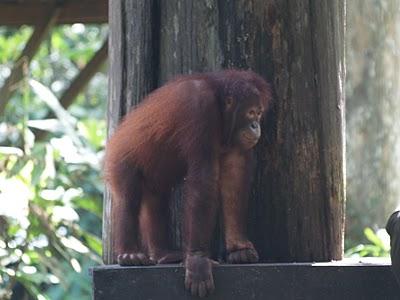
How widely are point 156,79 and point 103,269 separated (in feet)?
2.10

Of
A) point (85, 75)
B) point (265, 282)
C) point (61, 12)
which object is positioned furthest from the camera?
point (85, 75)

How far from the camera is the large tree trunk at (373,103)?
23.1 feet

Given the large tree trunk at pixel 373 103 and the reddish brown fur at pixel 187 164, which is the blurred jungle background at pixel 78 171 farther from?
the reddish brown fur at pixel 187 164

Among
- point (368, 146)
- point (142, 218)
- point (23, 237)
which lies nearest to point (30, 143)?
point (23, 237)

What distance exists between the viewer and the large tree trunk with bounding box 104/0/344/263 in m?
3.02

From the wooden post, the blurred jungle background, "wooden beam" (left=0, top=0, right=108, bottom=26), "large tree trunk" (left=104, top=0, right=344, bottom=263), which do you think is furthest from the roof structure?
"large tree trunk" (left=104, top=0, right=344, bottom=263)

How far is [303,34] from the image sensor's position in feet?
9.99

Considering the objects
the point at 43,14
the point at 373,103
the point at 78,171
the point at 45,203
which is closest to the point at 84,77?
the point at 78,171

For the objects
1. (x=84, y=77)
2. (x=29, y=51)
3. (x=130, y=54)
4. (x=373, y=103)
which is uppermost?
(x=29, y=51)

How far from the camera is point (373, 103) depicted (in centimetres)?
714

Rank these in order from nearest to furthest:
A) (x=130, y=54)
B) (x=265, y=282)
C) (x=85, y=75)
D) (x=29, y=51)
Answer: (x=265, y=282) → (x=130, y=54) → (x=29, y=51) → (x=85, y=75)

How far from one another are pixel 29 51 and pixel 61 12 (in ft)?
Answer: 1.88

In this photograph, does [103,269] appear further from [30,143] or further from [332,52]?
[30,143]

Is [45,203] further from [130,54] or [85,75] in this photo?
[130,54]
